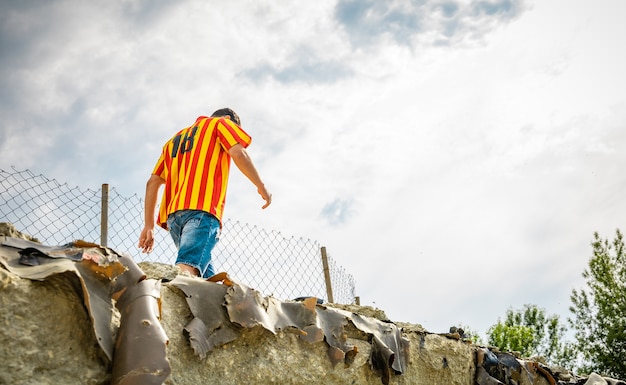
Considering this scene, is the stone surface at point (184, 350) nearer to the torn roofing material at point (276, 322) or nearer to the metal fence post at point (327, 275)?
the torn roofing material at point (276, 322)

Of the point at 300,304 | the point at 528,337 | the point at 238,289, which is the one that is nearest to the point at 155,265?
the point at 238,289

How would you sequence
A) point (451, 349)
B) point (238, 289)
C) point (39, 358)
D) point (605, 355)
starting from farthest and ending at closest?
point (605, 355)
point (451, 349)
point (238, 289)
point (39, 358)

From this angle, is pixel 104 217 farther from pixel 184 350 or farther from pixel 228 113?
pixel 184 350

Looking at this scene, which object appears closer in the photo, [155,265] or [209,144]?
[155,265]

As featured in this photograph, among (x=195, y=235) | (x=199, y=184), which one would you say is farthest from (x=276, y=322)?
(x=199, y=184)

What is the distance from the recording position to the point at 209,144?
280 cm

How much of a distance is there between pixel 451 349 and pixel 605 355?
15591mm

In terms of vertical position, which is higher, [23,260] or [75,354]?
[23,260]

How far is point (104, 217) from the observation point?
3.18 metres

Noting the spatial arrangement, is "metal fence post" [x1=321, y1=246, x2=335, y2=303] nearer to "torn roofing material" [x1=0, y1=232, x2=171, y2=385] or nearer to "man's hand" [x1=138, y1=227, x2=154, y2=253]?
"man's hand" [x1=138, y1=227, x2=154, y2=253]

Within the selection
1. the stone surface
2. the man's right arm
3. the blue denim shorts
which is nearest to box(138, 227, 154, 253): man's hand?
the blue denim shorts

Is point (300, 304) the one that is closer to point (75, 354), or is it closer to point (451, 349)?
point (75, 354)

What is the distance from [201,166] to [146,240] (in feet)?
2.11

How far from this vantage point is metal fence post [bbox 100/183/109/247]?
3119 mm
